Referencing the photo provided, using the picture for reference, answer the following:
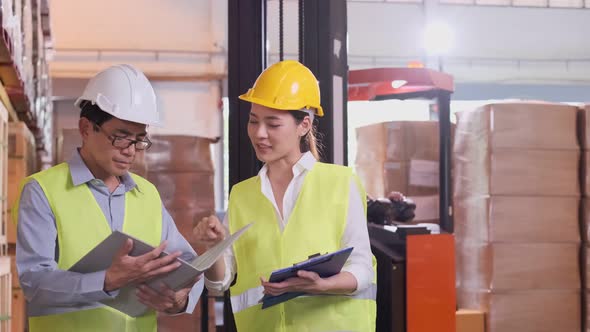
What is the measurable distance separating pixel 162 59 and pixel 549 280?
8356 millimetres

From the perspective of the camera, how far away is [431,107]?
13.0m

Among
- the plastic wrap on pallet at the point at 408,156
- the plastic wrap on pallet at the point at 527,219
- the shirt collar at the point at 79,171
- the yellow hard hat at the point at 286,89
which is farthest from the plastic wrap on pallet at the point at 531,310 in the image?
the shirt collar at the point at 79,171

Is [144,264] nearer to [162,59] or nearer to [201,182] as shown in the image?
[201,182]

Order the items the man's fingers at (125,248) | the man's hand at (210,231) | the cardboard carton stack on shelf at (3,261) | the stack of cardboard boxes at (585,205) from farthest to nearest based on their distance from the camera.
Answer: the stack of cardboard boxes at (585,205)
the cardboard carton stack on shelf at (3,261)
the man's hand at (210,231)
the man's fingers at (125,248)

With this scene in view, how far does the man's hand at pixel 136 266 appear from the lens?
6.73ft

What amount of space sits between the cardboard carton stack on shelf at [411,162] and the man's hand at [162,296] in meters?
4.86

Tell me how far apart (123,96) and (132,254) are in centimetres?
51

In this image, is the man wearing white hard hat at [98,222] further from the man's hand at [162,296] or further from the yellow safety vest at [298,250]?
the yellow safety vest at [298,250]

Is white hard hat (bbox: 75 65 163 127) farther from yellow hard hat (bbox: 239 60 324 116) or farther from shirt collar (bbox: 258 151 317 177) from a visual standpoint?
shirt collar (bbox: 258 151 317 177)

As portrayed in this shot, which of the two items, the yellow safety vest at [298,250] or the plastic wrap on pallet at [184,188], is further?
the plastic wrap on pallet at [184,188]

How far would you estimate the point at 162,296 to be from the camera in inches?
87.5

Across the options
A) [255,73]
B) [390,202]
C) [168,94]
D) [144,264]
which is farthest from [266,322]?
[168,94]

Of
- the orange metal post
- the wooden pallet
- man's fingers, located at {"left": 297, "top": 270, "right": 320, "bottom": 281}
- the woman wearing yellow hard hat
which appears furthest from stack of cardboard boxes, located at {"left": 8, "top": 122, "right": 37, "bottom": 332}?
man's fingers, located at {"left": 297, "top": 270, "right": 320, "bottom": 281}

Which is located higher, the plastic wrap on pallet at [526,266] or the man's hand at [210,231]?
the man's hand at [210,231]
